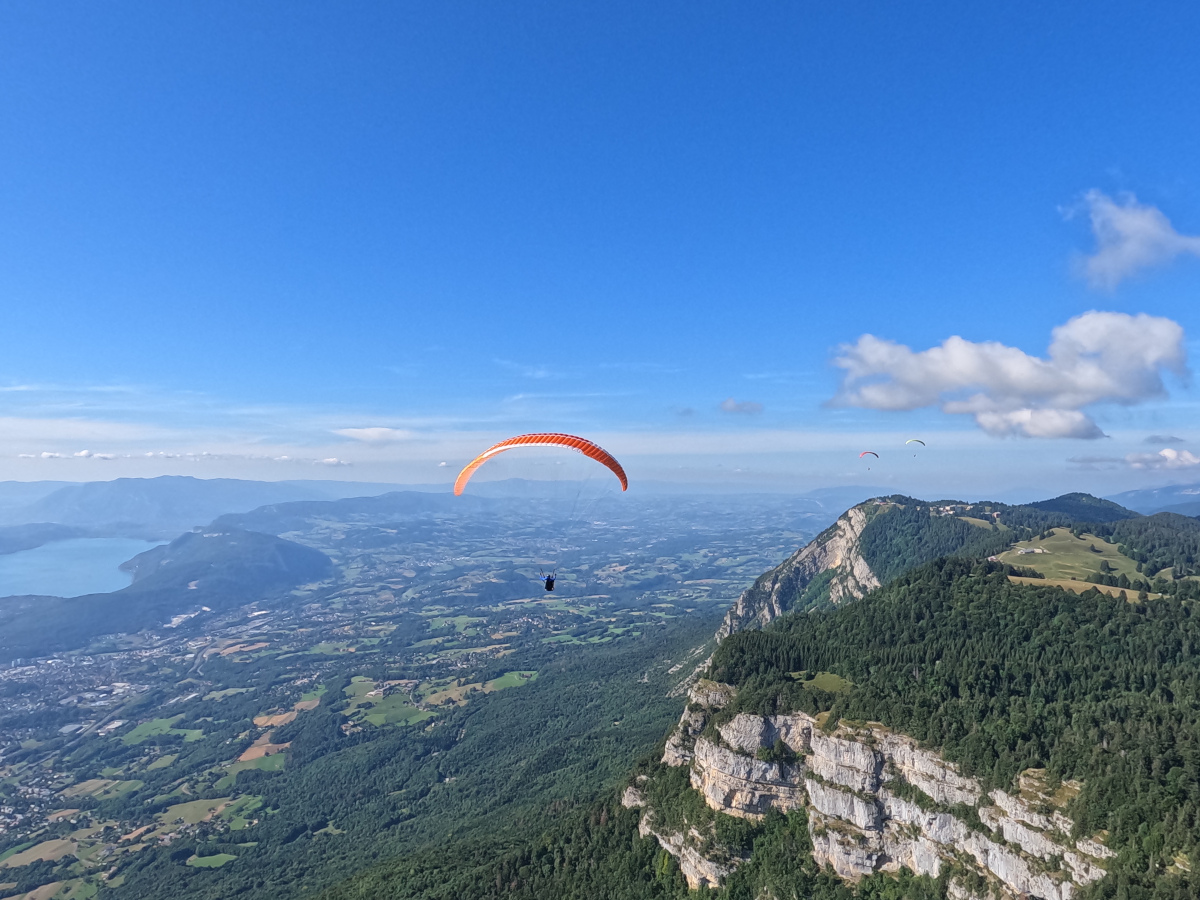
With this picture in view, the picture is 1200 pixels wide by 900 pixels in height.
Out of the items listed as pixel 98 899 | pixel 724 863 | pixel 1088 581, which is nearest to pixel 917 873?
pixel 724 863

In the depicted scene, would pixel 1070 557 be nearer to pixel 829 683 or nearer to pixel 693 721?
pixel 829 683

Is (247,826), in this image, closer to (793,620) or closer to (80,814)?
(80,814)

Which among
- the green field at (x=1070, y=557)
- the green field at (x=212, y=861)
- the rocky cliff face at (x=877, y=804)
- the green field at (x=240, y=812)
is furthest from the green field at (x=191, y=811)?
the green field at (x=1070, y=557)

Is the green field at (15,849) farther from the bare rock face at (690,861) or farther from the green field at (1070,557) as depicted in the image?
the green field at (1070,557)

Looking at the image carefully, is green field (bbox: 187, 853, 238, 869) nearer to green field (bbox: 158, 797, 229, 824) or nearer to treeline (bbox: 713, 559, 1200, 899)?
green field (bbox: 158, 797, 229, 824)

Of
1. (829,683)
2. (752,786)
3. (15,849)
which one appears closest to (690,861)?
(752,786)

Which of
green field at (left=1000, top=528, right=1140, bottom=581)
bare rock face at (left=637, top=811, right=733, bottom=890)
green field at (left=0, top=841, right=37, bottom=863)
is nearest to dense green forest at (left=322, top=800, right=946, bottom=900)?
bare rock face at (left=637, top=811, right=733, bottom=890)
